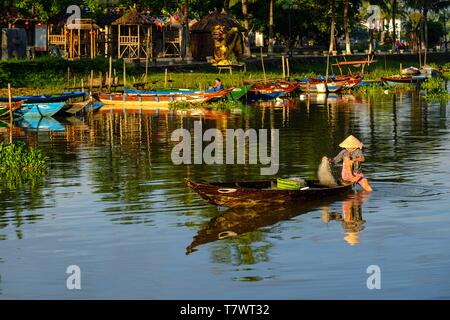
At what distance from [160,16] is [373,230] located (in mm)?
67987

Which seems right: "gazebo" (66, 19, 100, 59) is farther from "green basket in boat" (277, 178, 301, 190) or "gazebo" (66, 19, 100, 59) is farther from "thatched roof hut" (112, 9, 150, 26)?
"green basket in boat" (277, 178, 301, 190)

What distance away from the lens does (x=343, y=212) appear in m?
26.0

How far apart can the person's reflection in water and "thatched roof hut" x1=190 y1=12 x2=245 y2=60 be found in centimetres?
6274

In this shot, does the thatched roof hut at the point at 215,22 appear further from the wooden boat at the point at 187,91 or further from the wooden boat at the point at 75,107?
the wooden boat at the point at 75,107

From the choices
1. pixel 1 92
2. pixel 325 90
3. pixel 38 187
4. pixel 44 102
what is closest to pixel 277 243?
pixel 38 187

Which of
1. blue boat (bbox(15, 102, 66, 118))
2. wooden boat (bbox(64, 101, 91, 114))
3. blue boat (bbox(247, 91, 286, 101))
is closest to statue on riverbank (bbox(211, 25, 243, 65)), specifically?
blue boat (bbox(247, 91, 286, 101))

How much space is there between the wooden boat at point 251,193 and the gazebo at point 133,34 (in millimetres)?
54881

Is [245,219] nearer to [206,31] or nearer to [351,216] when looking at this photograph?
[351,216]

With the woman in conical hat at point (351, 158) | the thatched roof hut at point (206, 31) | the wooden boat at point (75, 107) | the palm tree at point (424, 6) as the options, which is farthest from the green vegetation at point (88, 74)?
the palm tree at point (424, 6)

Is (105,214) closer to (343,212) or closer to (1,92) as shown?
(343,212)

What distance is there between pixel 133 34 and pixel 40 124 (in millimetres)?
35904

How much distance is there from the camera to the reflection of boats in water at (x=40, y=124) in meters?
52.7

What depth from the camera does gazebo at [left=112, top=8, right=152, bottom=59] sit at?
83.8m

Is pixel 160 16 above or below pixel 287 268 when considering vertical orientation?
above
